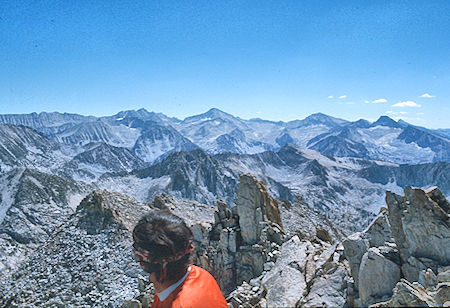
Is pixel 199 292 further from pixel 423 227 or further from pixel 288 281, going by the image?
pixel 423 227

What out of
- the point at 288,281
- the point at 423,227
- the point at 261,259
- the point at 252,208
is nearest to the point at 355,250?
the point at 423,227

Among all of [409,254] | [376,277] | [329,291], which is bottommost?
[329,291]

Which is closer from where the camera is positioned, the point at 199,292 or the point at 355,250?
the point at 199,292

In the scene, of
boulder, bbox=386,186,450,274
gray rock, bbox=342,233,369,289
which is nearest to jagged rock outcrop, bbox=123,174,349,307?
gray rock, bbox=342,233,369,289

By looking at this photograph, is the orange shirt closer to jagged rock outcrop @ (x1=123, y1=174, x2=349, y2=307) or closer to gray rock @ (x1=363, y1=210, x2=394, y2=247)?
jagged rock outcrop @ (x1=123, y1=174, x2=349, y2=307)

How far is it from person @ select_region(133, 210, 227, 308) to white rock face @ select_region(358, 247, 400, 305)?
7235 millimetres

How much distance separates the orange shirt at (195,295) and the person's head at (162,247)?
0.67ft

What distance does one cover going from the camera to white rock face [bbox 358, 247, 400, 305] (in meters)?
9.38

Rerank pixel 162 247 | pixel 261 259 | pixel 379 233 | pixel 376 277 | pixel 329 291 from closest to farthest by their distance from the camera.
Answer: pixel 162 247, pixel 376 277, pixel 329 291, pixel 379 233, pixel 261 259

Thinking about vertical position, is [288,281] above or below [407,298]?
below

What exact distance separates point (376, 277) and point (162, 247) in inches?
328

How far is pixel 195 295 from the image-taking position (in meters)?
4.07

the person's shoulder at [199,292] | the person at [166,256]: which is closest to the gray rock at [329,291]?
the person's shoulder at [199,292]

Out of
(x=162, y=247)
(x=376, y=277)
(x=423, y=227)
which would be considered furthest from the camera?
(x=423, y=227)
